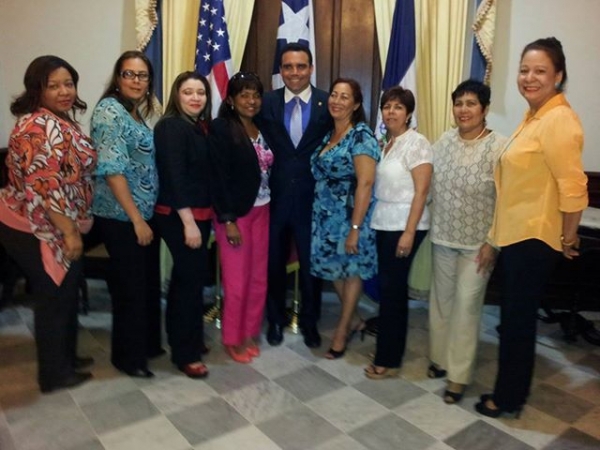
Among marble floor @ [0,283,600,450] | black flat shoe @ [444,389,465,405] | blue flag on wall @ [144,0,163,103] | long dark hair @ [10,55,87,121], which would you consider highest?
blue flag on wall @ [144,0,163,103]

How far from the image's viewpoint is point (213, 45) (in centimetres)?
342

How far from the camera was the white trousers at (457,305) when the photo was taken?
2.28 metres

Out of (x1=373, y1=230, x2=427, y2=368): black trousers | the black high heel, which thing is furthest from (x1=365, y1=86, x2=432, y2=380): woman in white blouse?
the black high heel

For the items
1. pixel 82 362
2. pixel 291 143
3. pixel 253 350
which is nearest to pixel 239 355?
pixel 253 350

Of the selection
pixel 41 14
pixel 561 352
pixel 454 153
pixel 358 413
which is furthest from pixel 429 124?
pixel 41 14

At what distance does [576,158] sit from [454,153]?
0.51 m

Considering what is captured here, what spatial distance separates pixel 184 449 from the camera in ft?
6.57

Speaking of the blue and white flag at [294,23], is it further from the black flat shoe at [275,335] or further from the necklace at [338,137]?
the black flat shoe at [275,335]

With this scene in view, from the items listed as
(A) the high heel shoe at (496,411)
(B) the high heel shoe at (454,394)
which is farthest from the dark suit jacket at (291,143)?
(A) the high heel shoe at (496,411)

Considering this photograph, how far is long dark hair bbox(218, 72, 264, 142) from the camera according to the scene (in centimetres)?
248

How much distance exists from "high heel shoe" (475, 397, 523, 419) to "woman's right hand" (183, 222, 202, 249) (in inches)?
58.3

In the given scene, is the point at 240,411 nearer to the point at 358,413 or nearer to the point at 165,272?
the point at 358,413

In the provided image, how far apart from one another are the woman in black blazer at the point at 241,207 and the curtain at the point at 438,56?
53.1 inches

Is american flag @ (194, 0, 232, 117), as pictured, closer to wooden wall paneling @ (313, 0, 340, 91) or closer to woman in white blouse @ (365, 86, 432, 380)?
wooden wall paneling @ (313, 0, 340, 91)
